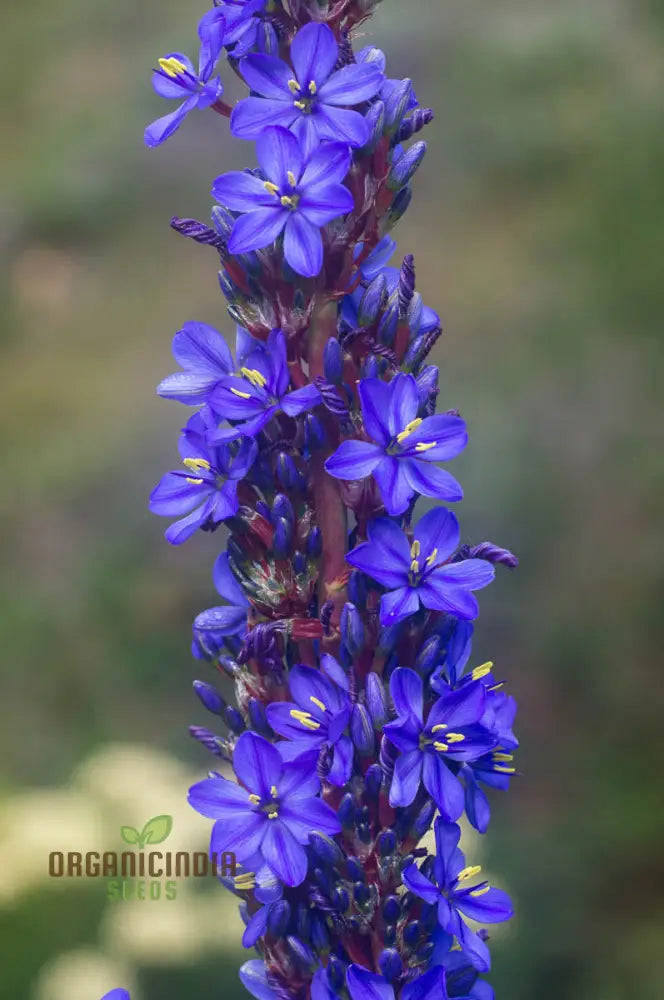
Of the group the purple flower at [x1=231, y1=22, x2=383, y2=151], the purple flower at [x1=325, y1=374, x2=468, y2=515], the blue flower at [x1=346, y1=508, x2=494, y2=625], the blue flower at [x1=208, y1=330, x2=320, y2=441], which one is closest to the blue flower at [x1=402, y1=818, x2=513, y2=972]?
the blue flower at [x1=346, y1=508, x2=494, y2=625]

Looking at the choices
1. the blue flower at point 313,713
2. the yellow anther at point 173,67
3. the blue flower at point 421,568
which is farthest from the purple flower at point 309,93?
the blue flower at point 313,713

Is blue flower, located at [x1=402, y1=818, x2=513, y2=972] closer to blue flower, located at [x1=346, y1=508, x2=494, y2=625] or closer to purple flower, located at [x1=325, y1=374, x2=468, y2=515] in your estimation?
blue flower, located at [x1=346, y1=508, x2=494, y2=625]

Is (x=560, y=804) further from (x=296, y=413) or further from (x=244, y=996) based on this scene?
(x=296, y=413)

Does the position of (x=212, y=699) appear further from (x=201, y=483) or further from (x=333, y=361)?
(x=333, y=361)

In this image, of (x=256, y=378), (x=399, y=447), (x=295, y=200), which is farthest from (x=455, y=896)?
(x=295, y=200)

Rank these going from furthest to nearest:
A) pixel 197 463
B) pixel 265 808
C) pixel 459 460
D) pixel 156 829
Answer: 1. pixel 459 460
2. pixel 156 829
3. pixel 197 463
4. pixel 265 808

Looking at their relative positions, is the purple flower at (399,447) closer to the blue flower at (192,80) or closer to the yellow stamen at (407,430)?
the yellow stamen at (407,430)
